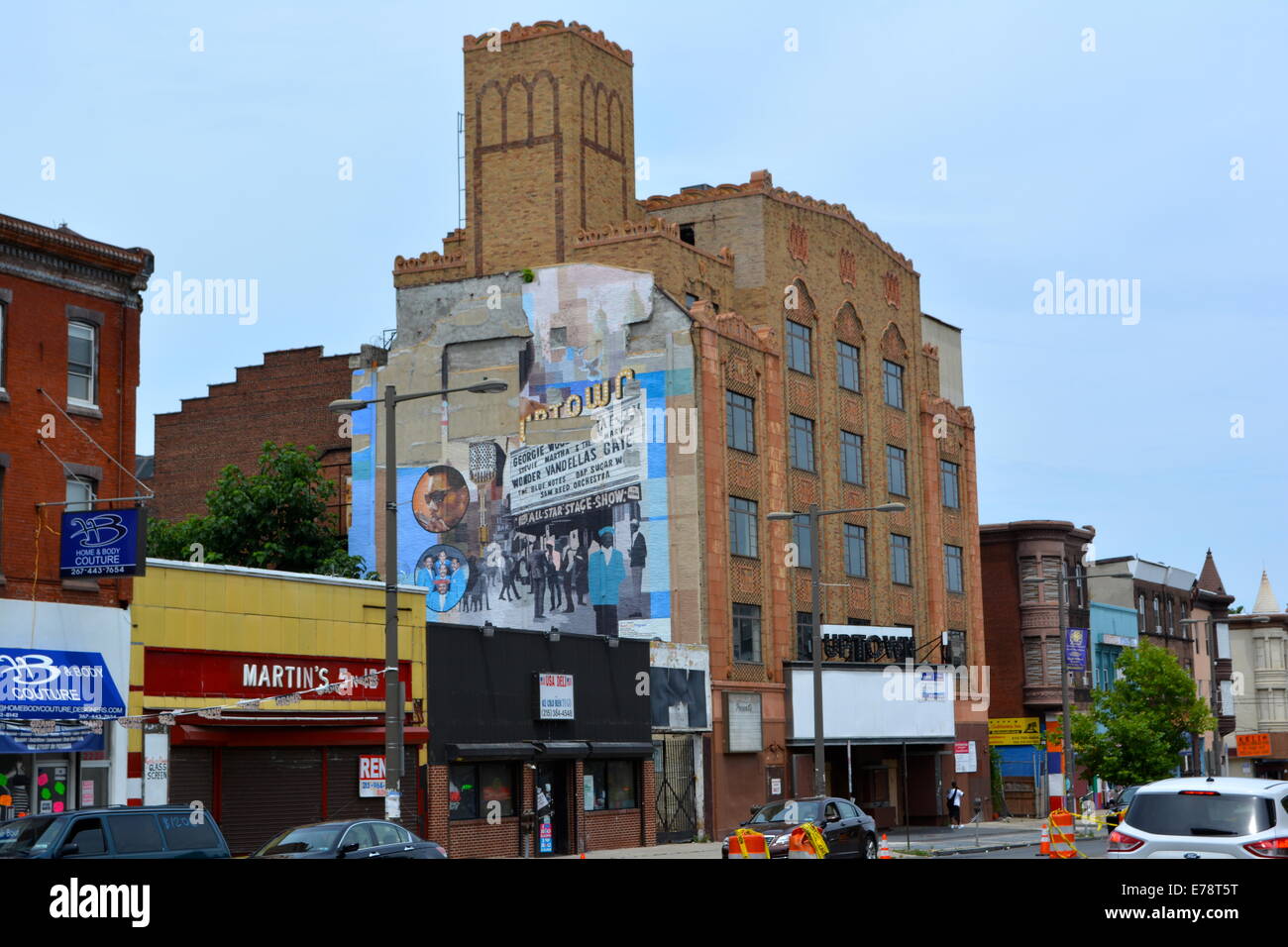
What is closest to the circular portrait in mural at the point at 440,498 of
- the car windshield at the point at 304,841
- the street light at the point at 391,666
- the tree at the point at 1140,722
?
the street light at the point at 391,666

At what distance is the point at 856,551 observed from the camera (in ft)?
214

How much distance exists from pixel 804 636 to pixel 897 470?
38.9 ft

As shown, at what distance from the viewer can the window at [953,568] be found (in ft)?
238

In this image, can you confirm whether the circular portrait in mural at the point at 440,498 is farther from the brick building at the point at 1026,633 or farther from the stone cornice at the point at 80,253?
the brick building at the point at 1026,633

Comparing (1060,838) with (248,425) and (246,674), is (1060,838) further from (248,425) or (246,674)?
(248,425)

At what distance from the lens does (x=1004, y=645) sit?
8162cm

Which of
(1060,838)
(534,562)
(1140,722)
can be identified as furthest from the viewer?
(1140,722)

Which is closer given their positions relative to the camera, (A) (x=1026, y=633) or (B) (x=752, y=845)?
(B) (x=752, y=845)

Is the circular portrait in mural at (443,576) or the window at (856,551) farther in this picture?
the window at (856,551)

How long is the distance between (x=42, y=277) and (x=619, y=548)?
24175 mm

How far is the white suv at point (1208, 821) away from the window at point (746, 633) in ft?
123

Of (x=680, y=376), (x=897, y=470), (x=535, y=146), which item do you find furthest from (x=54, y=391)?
(x=897, y=470)
